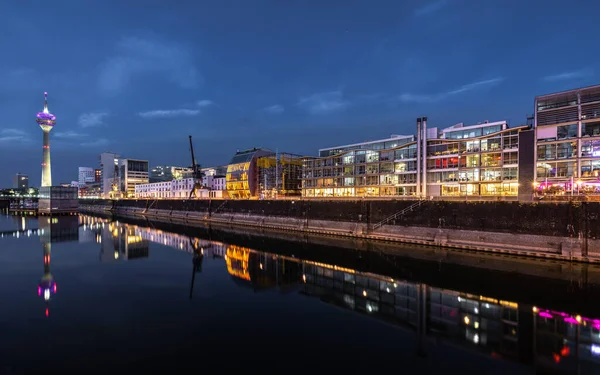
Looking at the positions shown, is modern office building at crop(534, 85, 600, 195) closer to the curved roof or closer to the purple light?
the purple light

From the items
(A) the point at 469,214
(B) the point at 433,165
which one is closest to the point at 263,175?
(B) the point at 433,165

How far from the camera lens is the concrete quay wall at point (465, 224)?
96.9 feet

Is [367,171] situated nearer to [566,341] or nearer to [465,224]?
[465,224]

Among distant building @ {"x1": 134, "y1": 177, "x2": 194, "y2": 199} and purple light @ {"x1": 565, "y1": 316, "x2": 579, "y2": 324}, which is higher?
distant building @ {"x1": 134, "y1": 177, "x2": 194, "y2": 199}

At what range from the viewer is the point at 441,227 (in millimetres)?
39281

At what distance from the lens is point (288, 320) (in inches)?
721

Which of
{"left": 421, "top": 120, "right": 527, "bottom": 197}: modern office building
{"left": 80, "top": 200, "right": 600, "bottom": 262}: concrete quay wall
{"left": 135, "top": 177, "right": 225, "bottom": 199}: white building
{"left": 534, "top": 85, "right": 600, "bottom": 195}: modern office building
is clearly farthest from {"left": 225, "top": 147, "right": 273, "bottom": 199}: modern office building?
{"left": 534, "top": 85, "right": 600, "bottom": 195}: modern office building

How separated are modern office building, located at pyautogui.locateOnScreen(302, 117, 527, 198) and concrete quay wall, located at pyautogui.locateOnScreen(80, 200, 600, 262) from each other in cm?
2664

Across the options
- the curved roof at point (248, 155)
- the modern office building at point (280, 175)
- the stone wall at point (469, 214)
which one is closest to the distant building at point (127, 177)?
the curved roof at point (248, 155)

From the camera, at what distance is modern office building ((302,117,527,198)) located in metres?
61.9

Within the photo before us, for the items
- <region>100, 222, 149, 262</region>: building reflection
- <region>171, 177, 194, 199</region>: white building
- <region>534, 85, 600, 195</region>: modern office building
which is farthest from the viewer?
<region>171, 177, 194, 199</region>: white building

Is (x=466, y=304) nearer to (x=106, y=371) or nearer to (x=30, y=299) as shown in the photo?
(x=106, y=371)

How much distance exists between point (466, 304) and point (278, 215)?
45.4 meters

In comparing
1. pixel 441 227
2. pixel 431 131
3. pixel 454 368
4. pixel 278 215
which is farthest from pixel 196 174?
pixel 454 368
